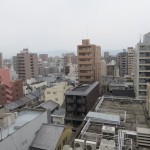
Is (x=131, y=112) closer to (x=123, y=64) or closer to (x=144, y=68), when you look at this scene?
(x=144, y=68)

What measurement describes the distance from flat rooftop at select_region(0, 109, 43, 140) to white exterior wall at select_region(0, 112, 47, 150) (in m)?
0.86

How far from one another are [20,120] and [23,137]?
3.96 meters

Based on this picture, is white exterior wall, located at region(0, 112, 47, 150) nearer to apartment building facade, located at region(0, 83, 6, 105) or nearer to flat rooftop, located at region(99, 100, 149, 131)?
flat rooftop, located at region(99, 100, 149, 131)

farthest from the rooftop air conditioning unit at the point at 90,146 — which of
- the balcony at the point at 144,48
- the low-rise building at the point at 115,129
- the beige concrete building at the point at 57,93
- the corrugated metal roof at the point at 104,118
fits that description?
the beige concrete building at the point at 57,93

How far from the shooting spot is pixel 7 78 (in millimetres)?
68062

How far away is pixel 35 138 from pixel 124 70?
104 m

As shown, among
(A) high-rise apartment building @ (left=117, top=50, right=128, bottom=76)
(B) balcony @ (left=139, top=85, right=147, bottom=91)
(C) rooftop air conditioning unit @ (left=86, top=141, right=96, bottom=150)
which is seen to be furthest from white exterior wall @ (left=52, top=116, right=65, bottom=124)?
(A) high-rise apartment building @ (left=117, top=50, right=128, bottom=76)

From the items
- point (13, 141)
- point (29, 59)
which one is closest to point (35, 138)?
point (13, 141)

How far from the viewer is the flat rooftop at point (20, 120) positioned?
2194 cm

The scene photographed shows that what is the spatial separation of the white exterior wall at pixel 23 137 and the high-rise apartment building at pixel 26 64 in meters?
77.6

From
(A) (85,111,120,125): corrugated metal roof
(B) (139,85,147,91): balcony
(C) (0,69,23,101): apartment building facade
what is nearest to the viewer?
(A) (85,111,120,125): corrugated metal roof

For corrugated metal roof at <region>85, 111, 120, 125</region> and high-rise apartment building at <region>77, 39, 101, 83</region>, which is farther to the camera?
high-rise apartment building at <region>77, 39, 101, 83</region>

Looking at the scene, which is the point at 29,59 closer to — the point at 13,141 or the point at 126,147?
the point at 13,141

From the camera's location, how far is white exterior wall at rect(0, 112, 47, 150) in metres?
20.0
